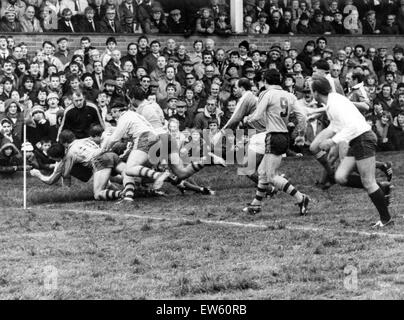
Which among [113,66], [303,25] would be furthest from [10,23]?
[303,25]

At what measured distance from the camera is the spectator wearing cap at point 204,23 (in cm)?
2336

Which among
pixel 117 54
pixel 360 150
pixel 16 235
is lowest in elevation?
pixel 16 235

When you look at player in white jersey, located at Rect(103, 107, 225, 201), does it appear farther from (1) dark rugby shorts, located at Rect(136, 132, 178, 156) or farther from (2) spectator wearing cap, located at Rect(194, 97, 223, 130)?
(2) spectator wearing cap, located at Rect(194, 97, 223, 130)

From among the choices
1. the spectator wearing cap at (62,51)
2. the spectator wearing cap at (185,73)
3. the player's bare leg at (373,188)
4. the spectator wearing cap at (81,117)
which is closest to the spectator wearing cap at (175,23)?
the spectator wearing cap at (185,73)

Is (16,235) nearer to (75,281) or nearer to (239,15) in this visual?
(75,281)

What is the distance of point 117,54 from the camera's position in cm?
2053

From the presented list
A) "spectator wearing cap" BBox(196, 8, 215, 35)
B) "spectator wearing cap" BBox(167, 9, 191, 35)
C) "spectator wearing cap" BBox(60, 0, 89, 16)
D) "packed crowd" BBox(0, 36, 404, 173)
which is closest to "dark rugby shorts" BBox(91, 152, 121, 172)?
"packed crowd" BBox(0, 36, 404, 173)

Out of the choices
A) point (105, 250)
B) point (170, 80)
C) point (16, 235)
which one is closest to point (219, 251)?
point (105, 250)

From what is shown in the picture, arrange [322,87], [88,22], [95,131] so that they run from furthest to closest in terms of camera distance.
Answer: [88,22] → [95,131] → [322,87]

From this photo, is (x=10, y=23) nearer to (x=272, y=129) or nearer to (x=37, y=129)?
(x=37, y=129)

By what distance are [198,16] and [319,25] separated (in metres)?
3.51

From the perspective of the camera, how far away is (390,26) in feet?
87.1
